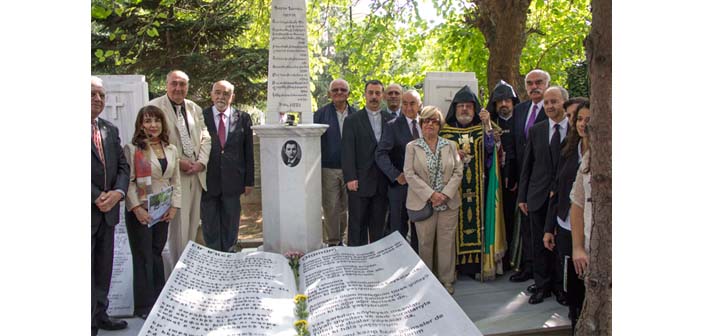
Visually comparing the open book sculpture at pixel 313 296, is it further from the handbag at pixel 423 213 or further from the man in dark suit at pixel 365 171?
the man in dark suit at pixel 365 171

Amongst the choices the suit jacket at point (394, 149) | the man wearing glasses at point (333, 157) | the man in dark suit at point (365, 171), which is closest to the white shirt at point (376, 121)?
the man in dark suit at point (365, 171)

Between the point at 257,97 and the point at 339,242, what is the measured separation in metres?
5.75

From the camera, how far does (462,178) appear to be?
18.8 feet

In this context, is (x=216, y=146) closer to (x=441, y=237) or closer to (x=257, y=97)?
(x=441, y=237)

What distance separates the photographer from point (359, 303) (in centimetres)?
440

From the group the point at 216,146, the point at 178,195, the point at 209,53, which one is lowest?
the point at 178,195

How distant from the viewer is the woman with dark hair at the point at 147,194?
15.5 ft

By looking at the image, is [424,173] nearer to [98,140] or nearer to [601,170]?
[601,170]

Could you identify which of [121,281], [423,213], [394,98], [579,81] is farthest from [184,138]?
[579,81]

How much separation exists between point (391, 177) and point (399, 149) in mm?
368

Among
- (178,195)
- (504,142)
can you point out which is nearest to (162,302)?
(178,195)

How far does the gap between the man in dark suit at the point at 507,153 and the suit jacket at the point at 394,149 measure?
0.97 meters

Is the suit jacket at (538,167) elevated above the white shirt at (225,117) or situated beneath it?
situated beneath

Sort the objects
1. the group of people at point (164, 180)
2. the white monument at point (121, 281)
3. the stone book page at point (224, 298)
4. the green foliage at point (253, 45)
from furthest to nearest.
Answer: the green foliage at point (253, 45) < the white monument at point (121, 281) < the group of people at point (164, 180) < the stone book page at point (224, 298)
